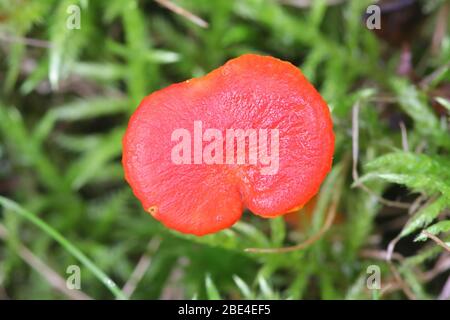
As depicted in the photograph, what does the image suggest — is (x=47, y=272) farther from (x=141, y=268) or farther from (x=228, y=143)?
(x=228, y=143)

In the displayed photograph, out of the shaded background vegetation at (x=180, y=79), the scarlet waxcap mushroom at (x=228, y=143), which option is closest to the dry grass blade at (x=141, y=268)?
the shaded background vegetation at (x=180, y=79)

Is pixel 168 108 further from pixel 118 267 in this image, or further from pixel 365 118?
pixel 118 267

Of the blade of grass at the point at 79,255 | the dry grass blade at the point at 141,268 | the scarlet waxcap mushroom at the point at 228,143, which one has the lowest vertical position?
the dry grass blade at the point at 141,268

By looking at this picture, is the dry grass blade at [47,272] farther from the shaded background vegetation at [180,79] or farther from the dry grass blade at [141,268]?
the dry grass blade at [141,268]

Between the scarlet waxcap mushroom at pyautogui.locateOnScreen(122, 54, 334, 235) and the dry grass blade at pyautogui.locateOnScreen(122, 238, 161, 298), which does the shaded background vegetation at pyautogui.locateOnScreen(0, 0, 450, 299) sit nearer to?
the dry grass blade at pyautogui.locateOnScreen(122, 238, 161, 298)

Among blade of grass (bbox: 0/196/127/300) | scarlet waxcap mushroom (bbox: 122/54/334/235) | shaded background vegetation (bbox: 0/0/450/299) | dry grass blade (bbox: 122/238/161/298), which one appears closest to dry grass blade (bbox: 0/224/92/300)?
shaded background vegetation (bbox: 0/0/450/299)

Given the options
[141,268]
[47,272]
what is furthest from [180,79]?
[47,272]
